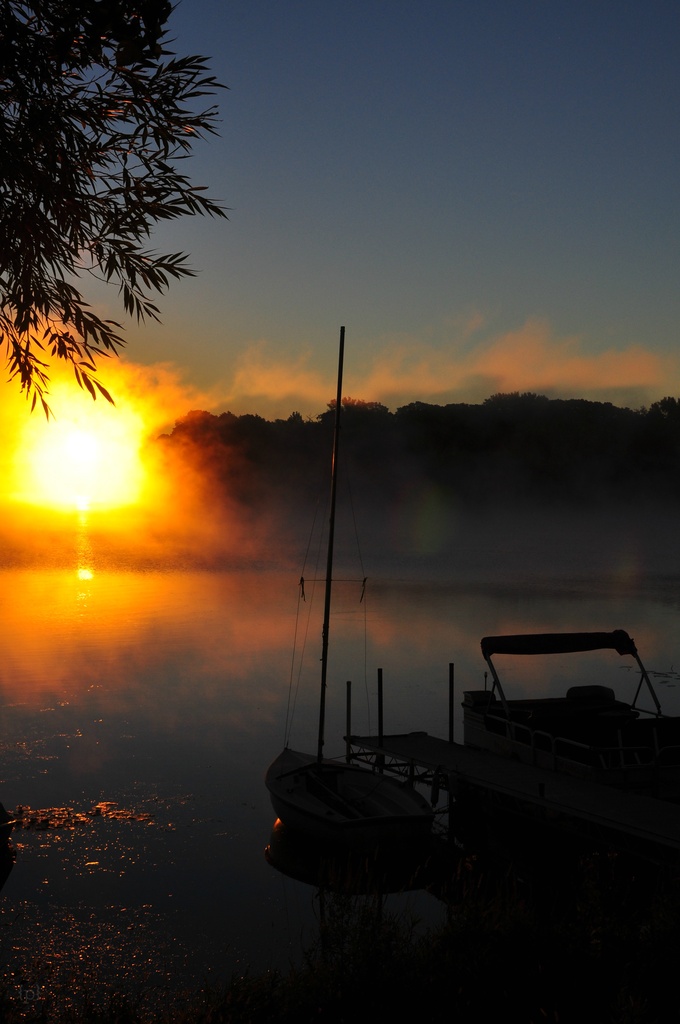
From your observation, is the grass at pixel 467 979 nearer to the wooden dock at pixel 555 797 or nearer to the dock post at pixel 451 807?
the wooden dock at pixel 555 797

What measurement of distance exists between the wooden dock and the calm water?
3323 millimetres

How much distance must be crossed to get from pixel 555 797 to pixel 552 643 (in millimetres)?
6009

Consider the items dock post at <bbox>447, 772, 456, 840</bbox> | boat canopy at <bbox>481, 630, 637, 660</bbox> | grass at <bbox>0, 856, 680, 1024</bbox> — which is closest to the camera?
grass at <bbox>0, 856, 680, 1024</bbox>

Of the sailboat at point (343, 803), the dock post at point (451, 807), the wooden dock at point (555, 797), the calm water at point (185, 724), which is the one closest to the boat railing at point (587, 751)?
the wooden dock at point (555, 797)

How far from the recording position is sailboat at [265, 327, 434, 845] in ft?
65.2

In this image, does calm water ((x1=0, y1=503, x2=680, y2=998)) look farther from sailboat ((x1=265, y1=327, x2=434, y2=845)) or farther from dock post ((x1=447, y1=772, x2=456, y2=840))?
dock post ((x1=447, y1=772, x2=456, y2=840))

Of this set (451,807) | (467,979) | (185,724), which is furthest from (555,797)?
(185,724)

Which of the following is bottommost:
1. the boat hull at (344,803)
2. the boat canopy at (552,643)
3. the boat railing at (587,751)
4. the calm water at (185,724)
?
the calm water at (185,724)

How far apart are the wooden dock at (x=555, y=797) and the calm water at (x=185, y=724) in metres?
3.32

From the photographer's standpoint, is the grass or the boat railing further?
the boat railing

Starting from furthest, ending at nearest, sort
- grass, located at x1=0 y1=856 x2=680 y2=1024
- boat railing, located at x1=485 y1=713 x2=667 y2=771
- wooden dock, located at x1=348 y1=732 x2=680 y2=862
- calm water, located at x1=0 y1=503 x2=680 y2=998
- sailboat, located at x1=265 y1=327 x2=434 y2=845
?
boat railing, located at x1=485 y1=713 x2=667 y2=771 < sailboat, located at x1=265 y1=327 x2=434 y2=845 < wooden dock, located at x1=348 y1=732 x2=680 y2=862 < calm water, located at x1=0 y1=503 x2=680 y2=998 < grass, located at x1=0 y1=856 x2=680 y2=1024

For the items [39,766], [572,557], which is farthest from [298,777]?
[572,557]

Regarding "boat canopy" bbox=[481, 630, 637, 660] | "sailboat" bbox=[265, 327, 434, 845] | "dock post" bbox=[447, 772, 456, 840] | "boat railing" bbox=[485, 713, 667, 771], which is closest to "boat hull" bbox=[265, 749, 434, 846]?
"sailboat" bbox=[265, 327, 434, 845]

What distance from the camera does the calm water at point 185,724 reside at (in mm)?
17125
